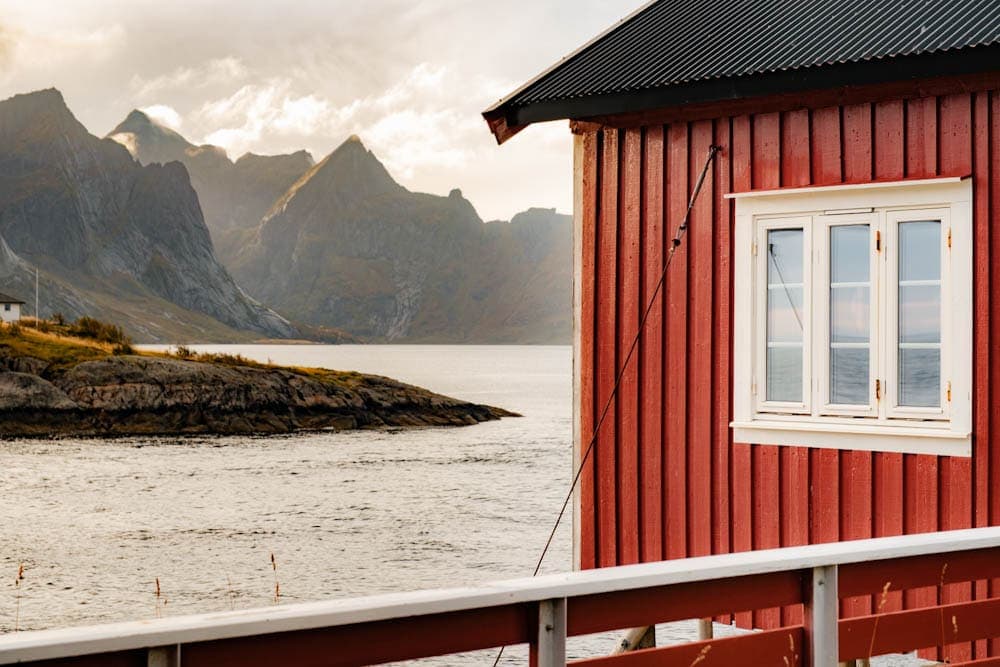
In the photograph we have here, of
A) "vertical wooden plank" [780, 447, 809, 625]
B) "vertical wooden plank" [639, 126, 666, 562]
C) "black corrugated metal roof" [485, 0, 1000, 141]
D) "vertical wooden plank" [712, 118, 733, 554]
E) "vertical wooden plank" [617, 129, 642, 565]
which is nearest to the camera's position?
"black corrugated metal roof" [485, 0, 1000, 141]

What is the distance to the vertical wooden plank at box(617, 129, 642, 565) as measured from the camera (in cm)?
927

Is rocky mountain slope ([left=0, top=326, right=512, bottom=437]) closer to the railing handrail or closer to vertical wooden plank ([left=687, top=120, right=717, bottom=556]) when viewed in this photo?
vertical wooden plank ([left=687, top=120, right=717, bottom=556])

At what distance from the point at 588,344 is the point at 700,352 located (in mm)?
943

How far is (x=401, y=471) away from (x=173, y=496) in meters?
11.6

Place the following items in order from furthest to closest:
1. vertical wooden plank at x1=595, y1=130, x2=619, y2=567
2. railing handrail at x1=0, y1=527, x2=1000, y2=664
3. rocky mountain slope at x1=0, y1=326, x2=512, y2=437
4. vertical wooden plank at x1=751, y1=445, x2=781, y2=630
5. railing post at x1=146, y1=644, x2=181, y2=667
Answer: rocky mountain slope at x1=0, y1=326, x2=512, y2=437, vertical wooden plank at x1=595, y1=130, x2=619, y2=567, vertical wooden plank at x1=751, y1=445, x2=781, y2=630, railing post at x1=146, y1=644, x2=181, y2=667, railing handrail at x1=0, y1=527, x2=1000, y2=664

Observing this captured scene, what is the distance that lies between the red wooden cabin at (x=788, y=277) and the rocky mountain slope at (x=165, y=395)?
165 feet

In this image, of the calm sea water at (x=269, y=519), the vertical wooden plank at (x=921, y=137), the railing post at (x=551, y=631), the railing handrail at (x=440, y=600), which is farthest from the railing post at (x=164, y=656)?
the calm sea water at (x=269, y=519)

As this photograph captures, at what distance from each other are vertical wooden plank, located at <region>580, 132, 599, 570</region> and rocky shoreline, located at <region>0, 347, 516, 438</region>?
50.1 meters

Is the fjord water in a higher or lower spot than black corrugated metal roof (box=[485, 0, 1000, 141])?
lower

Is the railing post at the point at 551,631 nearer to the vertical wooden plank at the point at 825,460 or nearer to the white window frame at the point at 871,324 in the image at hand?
the white window frame at the point at 871,324

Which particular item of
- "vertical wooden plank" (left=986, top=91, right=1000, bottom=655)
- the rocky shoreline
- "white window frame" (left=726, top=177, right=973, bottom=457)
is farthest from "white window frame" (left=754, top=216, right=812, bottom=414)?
the rocky shoreline

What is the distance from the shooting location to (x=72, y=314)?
577 ft

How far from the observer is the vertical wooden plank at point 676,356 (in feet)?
29.7

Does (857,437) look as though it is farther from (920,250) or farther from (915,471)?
(920,250)
